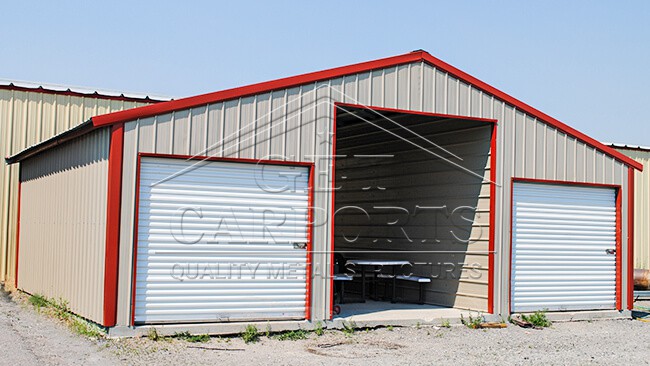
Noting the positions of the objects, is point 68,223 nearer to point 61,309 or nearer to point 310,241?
point 61,309

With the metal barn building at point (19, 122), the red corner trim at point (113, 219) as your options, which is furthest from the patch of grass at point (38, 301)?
the red corner trim at point (113, 219)

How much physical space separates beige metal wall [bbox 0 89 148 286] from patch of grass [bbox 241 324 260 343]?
21.4ft

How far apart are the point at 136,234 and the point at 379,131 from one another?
584 centimetres

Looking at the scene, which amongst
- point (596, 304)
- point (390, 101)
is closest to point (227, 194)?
point (390, 101)

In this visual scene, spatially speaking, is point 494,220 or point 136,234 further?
point 494,220

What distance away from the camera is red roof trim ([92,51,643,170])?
9.09 m

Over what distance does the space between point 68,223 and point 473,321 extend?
559 centimetres

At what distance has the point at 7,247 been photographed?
14391 mm

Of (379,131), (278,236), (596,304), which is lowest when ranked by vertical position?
(596,304)

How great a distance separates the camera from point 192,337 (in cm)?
920

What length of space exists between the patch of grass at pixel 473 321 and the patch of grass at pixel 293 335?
7.96 feet

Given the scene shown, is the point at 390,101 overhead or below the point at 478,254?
overhead

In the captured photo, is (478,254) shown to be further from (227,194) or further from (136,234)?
(136,234)

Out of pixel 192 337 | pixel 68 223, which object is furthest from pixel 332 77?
pixel 68 223
